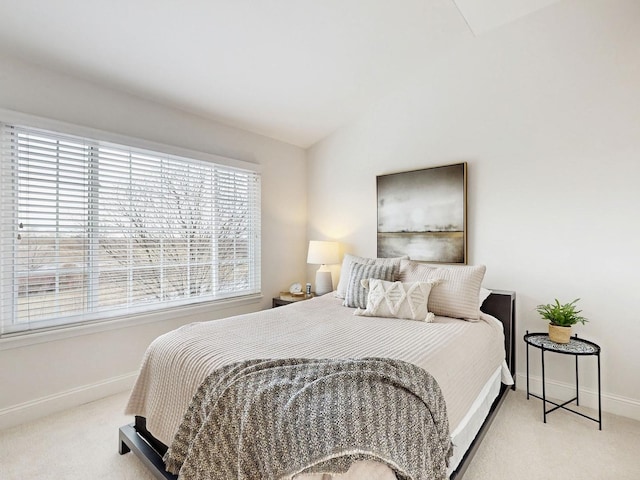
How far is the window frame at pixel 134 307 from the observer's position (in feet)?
7.22

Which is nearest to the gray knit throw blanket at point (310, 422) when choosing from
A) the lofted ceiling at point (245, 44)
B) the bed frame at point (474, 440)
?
the bed frame at point (474, 440)

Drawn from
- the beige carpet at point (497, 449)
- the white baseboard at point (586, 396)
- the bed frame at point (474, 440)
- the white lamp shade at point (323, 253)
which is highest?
the white lamp shade at point (323, 253)

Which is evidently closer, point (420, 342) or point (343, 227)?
point (420, 342)

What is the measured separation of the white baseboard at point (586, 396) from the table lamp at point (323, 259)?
6.13ft

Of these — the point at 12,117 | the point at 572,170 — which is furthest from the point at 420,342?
the point at 12,117

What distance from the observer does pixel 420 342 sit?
5.71 feet

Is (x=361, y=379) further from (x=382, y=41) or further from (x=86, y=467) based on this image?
(x=382, y=41)

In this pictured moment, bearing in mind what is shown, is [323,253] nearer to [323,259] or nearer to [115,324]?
[323,259]

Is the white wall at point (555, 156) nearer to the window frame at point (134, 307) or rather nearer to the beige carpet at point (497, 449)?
the beige carpet at point (497, 449)

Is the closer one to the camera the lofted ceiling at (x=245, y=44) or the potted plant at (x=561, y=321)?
the lofted ceiling at (x=245, y=44)

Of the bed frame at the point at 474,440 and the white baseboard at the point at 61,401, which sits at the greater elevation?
the bed frame at the point at 474,440

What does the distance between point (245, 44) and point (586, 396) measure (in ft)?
11.6

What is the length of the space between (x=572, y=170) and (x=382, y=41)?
1.72 metres

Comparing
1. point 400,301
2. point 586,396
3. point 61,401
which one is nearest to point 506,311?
point 586,396
